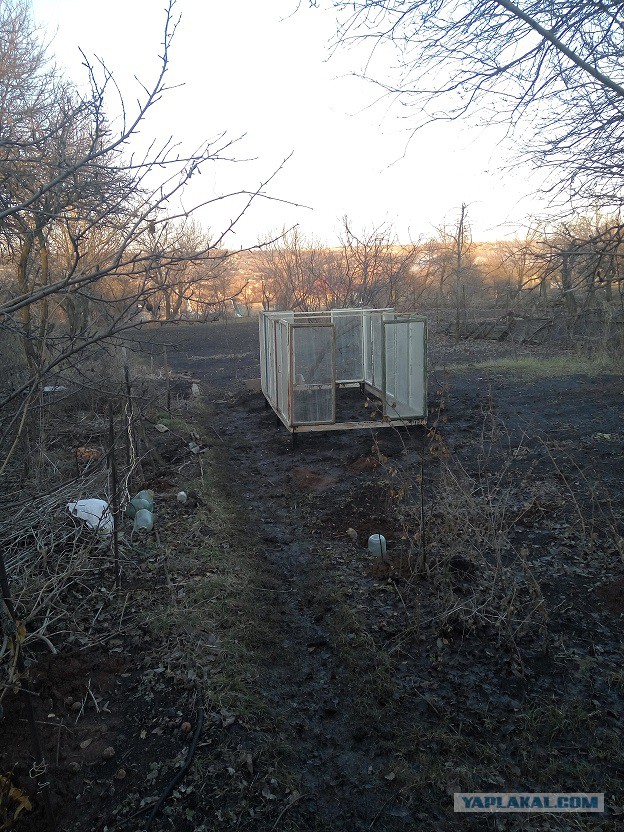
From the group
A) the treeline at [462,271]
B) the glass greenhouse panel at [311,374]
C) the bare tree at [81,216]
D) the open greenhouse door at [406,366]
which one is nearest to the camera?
the bare tree at [81,216]

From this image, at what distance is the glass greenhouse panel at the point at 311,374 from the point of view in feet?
30.9

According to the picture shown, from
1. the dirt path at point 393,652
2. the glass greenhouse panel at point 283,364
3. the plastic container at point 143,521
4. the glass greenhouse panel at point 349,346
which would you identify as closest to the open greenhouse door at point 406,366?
the dirt path at point 393,652

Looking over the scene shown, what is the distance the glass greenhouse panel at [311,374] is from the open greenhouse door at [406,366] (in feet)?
3.01

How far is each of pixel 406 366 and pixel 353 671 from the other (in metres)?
6.48

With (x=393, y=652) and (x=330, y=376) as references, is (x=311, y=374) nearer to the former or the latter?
(x=330, y=376)

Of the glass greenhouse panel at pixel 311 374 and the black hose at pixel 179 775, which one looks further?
the glass greenhouse panel at pixel 311 374

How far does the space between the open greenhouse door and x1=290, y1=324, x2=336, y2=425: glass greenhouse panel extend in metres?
0.92

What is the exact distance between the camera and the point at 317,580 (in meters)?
5.10

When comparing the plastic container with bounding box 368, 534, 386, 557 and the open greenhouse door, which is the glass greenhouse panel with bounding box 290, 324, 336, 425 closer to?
the open greenhouse door

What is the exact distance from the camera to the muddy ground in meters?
2.89

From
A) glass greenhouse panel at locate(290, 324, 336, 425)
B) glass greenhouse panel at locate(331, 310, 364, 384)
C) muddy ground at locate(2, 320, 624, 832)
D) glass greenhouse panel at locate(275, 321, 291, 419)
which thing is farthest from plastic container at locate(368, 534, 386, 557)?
glass greenhouse panel at locate(331, 310, 364, 384)

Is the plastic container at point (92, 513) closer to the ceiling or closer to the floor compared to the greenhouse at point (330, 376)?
closer to the floor

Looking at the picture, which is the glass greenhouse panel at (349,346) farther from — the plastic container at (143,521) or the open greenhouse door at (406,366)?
the plastic container at (143,521)

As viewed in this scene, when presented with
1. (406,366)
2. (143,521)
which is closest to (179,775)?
(143,521)
